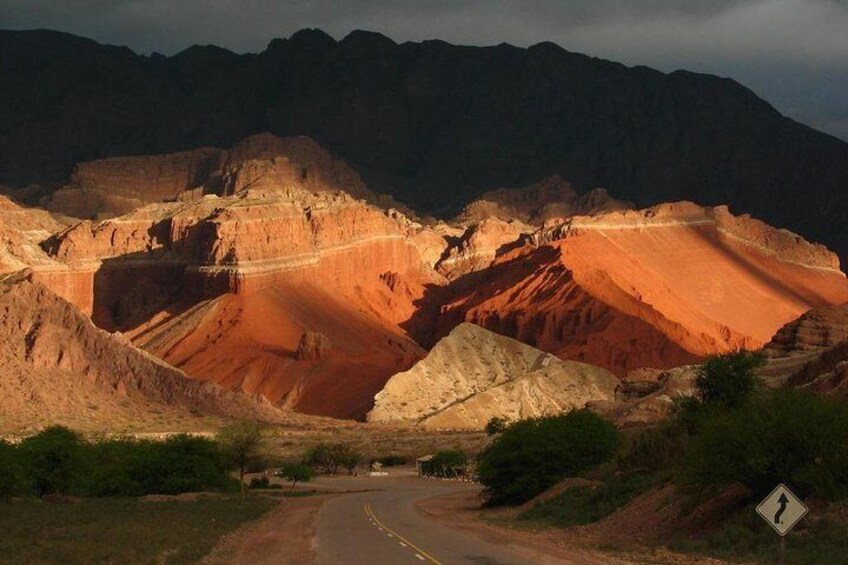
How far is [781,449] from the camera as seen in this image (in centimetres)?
3812

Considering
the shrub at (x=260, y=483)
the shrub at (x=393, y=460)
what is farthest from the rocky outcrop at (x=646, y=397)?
the shrub at (x=260, y=483)

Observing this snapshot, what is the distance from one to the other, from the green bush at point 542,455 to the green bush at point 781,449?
24.7 m

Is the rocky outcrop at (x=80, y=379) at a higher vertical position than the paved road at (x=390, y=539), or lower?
higher

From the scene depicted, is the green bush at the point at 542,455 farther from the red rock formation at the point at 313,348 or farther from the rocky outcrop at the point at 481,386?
the red rock formation at the point at 313,348

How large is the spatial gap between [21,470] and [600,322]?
10267 cm

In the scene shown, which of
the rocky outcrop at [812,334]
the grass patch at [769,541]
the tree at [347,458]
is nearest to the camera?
the grass patch at [769,541]

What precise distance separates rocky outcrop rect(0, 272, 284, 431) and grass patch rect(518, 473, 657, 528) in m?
60.2

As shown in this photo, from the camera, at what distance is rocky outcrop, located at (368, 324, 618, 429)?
132 metres

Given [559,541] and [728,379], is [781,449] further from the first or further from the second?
[728,379]

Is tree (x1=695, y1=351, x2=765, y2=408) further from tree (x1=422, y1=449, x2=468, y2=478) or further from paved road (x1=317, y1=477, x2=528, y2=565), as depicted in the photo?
tree (x1=422, y1=449, x2=468, y2=478)

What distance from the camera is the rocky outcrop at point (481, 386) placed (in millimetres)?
131750

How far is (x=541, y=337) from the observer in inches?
6732

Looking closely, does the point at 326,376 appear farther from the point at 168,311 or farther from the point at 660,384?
the point at 660,384

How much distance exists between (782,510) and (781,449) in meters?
8.36
